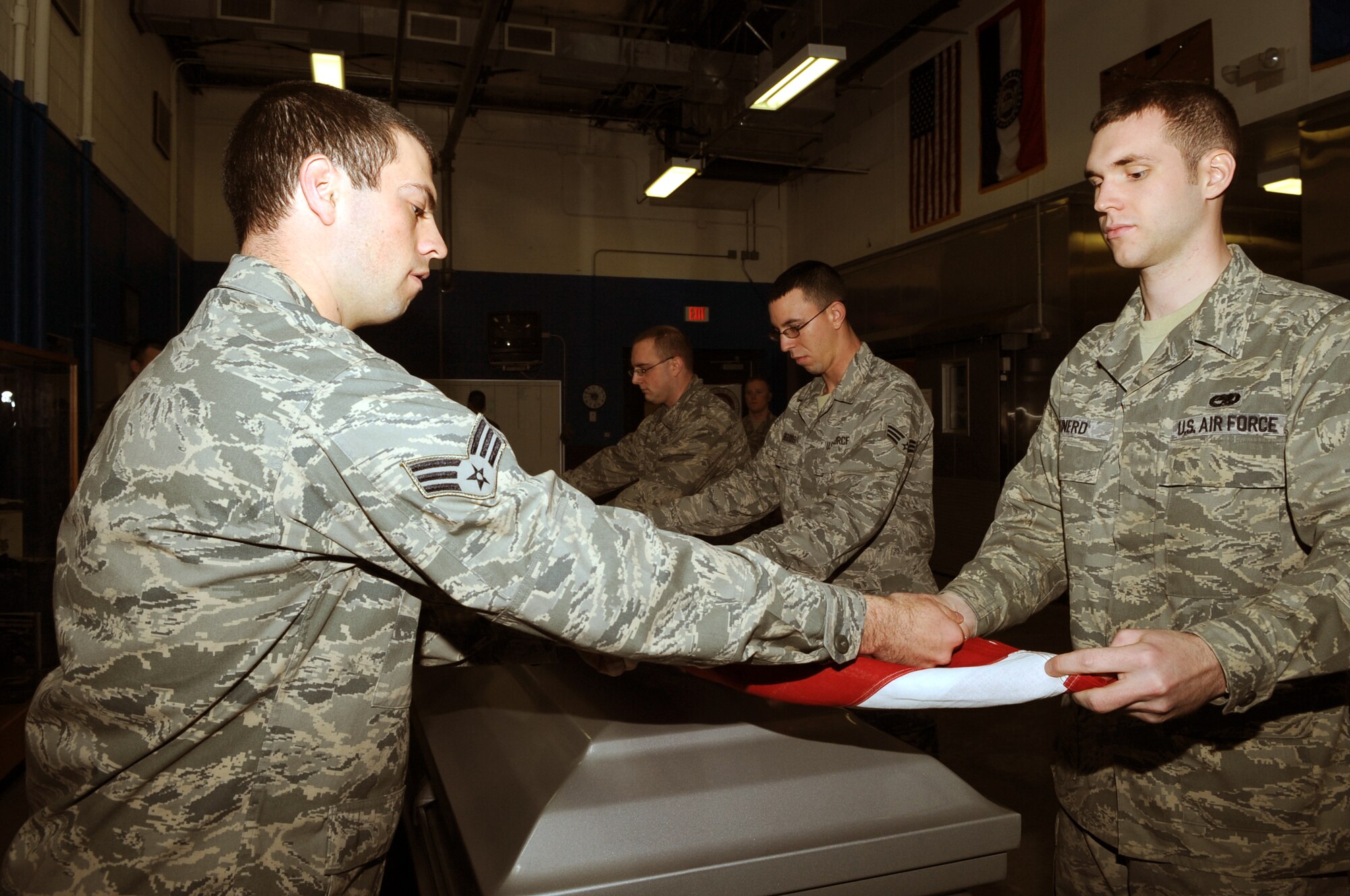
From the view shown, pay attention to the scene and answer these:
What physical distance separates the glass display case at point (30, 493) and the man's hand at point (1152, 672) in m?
4.10

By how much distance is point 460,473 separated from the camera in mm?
946

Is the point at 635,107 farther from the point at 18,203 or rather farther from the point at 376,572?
the point at 376,572

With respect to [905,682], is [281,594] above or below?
above

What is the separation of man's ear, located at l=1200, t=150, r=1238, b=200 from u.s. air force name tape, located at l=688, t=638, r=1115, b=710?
89 centimetres

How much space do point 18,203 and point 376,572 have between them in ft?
16.7

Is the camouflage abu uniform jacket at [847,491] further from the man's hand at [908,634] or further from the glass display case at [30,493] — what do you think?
the glass display case at [30,493]

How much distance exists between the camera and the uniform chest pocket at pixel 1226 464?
1.35 m

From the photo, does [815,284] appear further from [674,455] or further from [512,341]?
[512,341]

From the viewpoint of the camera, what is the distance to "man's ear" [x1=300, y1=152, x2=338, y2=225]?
3.87 ft

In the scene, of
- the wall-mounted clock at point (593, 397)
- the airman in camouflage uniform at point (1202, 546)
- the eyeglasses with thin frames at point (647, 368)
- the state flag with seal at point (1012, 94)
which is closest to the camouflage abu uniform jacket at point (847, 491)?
the airman in camouflage uniform at point (1202, 546)

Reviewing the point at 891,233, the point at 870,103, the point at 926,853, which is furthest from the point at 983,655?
the point at 870,103

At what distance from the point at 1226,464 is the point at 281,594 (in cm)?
143

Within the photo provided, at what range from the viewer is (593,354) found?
10.7 meters

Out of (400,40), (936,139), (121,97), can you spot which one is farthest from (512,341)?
(936,139)
